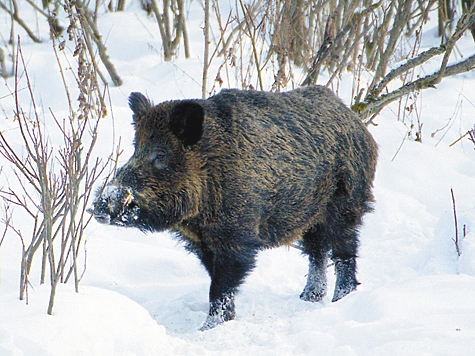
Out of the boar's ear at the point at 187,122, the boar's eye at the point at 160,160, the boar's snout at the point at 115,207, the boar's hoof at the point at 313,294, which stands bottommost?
the boar's hoof at the point at 313,294

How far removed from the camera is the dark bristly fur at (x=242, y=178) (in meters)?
3.40

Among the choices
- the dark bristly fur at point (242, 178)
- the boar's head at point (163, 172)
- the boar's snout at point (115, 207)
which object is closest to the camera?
the boar's snout at point (115, 207)

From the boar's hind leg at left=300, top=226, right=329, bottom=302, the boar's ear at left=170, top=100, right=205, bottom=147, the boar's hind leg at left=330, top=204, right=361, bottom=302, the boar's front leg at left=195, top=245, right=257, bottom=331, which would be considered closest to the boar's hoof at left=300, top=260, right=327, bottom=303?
the boar's hind leg at left=300, top=226, right=329, bottom=302

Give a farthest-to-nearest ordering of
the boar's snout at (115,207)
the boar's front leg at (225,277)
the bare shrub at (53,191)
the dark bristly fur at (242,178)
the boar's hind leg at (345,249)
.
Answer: the boar's hind leg at (345,249), the boar's front leg at (225,277), the dark bristly fur at (242,178), the boar's snout at (115,207), the bare shrub at (53,191)

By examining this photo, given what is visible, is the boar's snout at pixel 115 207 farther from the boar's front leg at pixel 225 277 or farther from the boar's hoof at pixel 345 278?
the boar's hoof at pixel 345 278

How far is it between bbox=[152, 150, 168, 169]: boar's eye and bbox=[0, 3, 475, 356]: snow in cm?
45

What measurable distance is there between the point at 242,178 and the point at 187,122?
20.4 inches

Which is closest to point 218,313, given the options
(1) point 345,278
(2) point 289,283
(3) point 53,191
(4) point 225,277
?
(4) point 225,277

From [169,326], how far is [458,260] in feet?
7.59

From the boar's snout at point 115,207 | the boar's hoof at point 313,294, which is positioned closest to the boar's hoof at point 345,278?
the boar's hoof at point 313,294

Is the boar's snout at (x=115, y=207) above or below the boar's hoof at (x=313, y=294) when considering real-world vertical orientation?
above

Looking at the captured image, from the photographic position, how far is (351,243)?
4352mm

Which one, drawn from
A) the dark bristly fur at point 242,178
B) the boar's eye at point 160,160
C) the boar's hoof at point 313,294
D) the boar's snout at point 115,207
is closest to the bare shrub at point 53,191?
the boar's snout at point 115,207

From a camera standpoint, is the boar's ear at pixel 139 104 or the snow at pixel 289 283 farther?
the boar's ear at pixel 139 104
